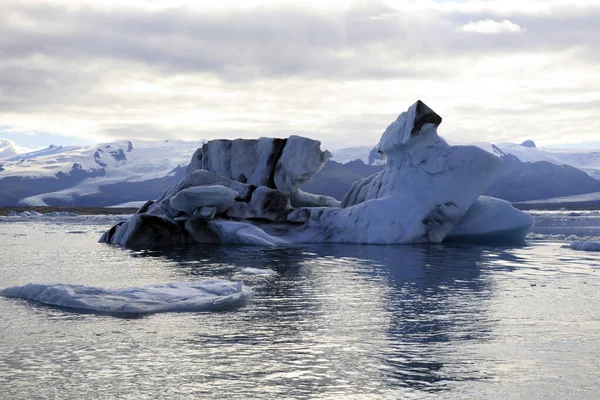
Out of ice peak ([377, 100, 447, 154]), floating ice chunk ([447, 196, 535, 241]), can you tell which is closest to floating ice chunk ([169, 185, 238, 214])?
ice peak ([377, 100, 447, 154])

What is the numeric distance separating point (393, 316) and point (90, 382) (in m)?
4.03

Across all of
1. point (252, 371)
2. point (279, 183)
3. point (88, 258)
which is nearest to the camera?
point (252, 371)

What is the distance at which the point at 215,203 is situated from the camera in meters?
23.1

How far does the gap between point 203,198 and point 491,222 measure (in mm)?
9754

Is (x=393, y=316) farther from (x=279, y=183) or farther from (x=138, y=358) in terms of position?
(x=279, y=183)

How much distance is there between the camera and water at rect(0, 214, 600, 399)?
529cm

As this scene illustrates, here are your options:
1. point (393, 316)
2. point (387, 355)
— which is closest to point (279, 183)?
point (393, 316)

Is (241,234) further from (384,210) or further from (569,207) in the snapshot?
(569,207)

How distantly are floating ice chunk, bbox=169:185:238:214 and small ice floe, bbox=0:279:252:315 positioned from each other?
12.1 metres

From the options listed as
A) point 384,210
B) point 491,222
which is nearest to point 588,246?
point 491,222

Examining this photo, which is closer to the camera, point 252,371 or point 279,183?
point 252,371

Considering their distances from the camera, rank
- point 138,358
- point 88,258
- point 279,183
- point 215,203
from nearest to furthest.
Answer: point 138,358
point 88,258
point 215,203
point 279,183

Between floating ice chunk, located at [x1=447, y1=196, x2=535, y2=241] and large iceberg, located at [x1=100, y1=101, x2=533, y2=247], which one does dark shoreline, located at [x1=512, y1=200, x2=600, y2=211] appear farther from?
large iceberg, located at [x1=100, y1=101, x2=533, y2=247]

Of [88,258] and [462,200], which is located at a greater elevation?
[462,200]
